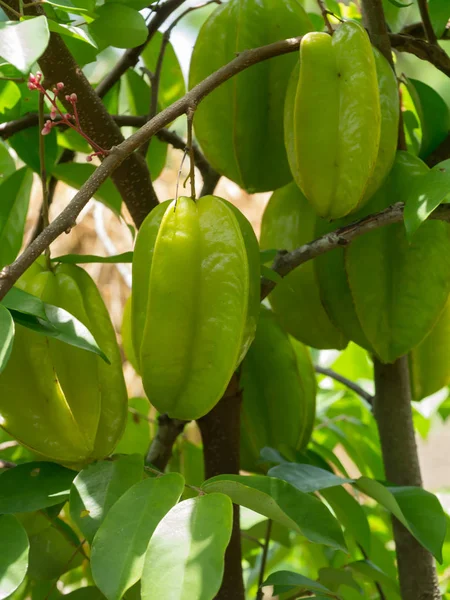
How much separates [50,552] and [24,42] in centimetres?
50

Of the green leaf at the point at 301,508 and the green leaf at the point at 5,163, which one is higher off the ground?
the green leaf at the point at 5,163

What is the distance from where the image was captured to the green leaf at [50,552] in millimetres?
749

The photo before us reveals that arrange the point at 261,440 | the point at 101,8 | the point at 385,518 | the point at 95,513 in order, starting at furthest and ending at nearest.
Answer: the point at 385,518, the point at 261,440, the point at 101,8, the point at 95,513

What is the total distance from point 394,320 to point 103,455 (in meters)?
0.29

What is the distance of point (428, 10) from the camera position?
0.80 metres

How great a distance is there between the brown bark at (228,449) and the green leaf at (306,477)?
0.55 feet

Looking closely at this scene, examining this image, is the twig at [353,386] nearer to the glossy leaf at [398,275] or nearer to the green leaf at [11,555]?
the glossy leaf at [398,275]

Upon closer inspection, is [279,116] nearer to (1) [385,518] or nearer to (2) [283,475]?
(2) [283,475]

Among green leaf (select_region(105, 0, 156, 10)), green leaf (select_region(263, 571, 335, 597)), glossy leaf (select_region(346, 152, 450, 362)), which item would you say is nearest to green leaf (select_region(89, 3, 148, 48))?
green leaf (select_region(105, 0, 156, 10))

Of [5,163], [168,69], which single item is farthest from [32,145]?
[168,69]

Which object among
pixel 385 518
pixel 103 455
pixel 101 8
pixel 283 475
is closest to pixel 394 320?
pixel 283 475

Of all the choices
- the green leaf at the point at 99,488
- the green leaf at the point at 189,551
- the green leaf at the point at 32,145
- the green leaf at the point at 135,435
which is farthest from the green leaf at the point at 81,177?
the green leaf at the point at 189,551

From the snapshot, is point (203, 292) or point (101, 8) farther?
point (101, 8)

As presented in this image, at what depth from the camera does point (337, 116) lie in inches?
25.4
